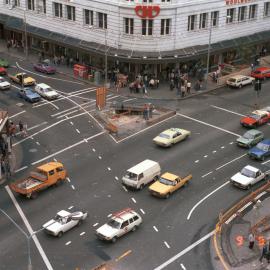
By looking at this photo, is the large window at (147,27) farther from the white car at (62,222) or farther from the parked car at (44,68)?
the white car at (62,222)

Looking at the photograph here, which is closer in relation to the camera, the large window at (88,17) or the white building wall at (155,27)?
the white building wall at (155,27)

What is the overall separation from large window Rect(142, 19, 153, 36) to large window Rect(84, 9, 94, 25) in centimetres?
872

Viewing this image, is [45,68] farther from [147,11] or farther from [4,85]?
[147,11]

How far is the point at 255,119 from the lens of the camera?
61.8 metres

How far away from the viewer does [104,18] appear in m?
76.6

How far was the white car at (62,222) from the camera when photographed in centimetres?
4156

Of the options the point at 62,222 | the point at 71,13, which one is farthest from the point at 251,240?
the point at 71,13

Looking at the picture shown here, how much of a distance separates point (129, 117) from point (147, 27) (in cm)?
1540

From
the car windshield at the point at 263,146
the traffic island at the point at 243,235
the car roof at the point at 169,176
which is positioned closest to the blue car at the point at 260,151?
the car windshield at the point at 263,146

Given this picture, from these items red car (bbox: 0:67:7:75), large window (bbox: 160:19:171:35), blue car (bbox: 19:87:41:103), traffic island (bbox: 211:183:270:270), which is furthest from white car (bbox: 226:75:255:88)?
red car (bbox: 0:67:7:75)

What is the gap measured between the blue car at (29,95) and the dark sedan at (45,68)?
966 cm

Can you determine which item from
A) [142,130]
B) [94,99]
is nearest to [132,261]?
[142,130]

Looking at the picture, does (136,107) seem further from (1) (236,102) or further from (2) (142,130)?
(1) (236,102)


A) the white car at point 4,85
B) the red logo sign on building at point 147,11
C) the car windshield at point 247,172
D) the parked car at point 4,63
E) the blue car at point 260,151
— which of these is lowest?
the parked car at point 4,63
